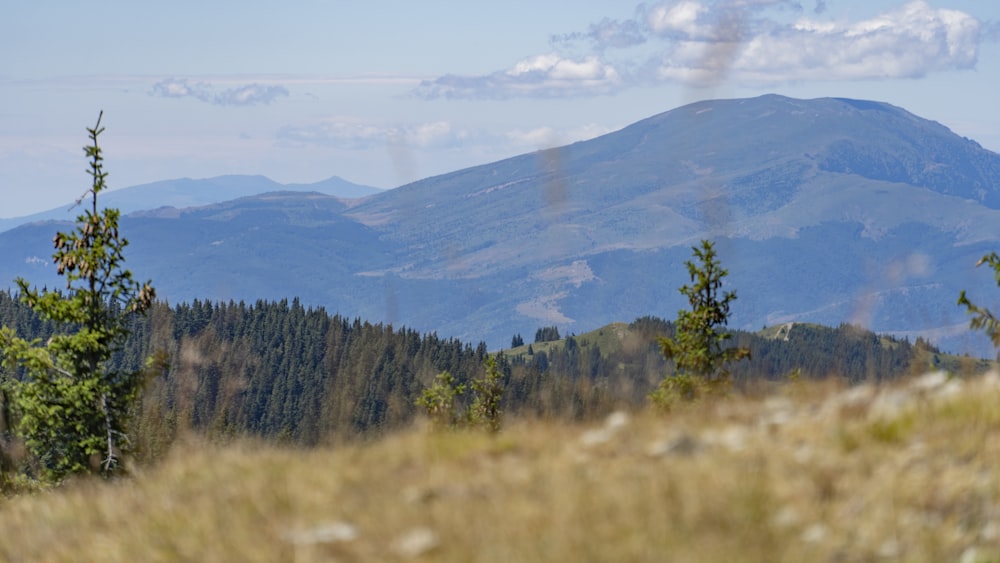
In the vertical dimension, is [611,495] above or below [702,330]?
above

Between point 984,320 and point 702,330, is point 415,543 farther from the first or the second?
point 702,330

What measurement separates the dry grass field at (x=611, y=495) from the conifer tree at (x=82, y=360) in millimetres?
17803

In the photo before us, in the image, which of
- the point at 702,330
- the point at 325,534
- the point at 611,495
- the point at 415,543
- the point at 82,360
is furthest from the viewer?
the point at 702,330

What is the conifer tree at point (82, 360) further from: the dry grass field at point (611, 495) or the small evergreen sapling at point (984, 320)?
the small evergreen sapling at point (984, 320)

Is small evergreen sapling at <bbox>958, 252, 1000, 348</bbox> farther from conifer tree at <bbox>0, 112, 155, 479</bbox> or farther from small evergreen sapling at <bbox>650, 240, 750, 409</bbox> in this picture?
conifer tree at <bbox>0, 112, 155, 479</bbox>

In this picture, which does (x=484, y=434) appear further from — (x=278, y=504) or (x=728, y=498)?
(x=728, y=498)

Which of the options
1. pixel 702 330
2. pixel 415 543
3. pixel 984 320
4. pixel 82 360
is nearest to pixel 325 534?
pixel 415 543

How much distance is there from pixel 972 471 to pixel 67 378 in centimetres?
2681

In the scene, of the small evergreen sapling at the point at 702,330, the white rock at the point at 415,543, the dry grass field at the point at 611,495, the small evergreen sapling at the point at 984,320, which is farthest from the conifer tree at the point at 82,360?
the white rock at the point at 415,543

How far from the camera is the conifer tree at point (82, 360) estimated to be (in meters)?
27.8

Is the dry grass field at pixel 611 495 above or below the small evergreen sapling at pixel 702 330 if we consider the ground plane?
above

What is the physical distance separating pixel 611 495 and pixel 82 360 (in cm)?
2538

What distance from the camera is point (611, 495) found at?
25.9 ft

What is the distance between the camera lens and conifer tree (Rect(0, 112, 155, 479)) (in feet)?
91.2
